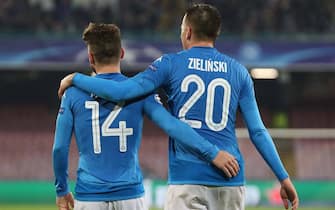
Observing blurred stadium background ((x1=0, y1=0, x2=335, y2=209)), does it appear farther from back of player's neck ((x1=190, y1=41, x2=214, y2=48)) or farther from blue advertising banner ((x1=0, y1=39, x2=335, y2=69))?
back of player's neck ((x1=190, y1=41, x2=214, y2=48))

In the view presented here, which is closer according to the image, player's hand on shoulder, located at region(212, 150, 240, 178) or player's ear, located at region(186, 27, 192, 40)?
Result: player's hand on shoulder, located at region(212, 150, 240, 178)

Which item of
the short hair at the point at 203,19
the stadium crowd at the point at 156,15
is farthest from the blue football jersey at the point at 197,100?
the stadium crowd at the point at 156,15

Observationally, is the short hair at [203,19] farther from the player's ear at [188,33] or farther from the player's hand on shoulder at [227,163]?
the player's hand on shoulder at [227,163]

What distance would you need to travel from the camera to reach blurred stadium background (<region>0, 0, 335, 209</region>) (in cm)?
1717

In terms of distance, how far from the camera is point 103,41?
428 cm

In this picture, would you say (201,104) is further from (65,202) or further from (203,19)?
(65,202)

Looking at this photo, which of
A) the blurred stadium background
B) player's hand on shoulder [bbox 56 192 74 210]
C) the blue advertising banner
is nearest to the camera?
player's hand on shoulder [bbox 56 192 74 210]

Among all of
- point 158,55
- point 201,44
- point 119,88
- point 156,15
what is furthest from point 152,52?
point 119,88

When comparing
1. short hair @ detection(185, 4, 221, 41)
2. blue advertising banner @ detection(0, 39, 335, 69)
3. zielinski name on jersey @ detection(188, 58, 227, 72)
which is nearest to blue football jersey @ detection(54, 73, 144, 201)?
zielinski name on jersey @ detection(188, 58, 227, 72)

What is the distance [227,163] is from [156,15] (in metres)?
14.5

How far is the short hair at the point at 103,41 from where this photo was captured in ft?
14.0

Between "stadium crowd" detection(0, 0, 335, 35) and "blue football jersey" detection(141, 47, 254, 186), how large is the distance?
44.9 feet

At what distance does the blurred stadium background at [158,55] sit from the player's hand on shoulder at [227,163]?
42.2 ft

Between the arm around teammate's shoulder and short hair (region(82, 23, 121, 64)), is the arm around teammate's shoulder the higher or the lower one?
the lower one
